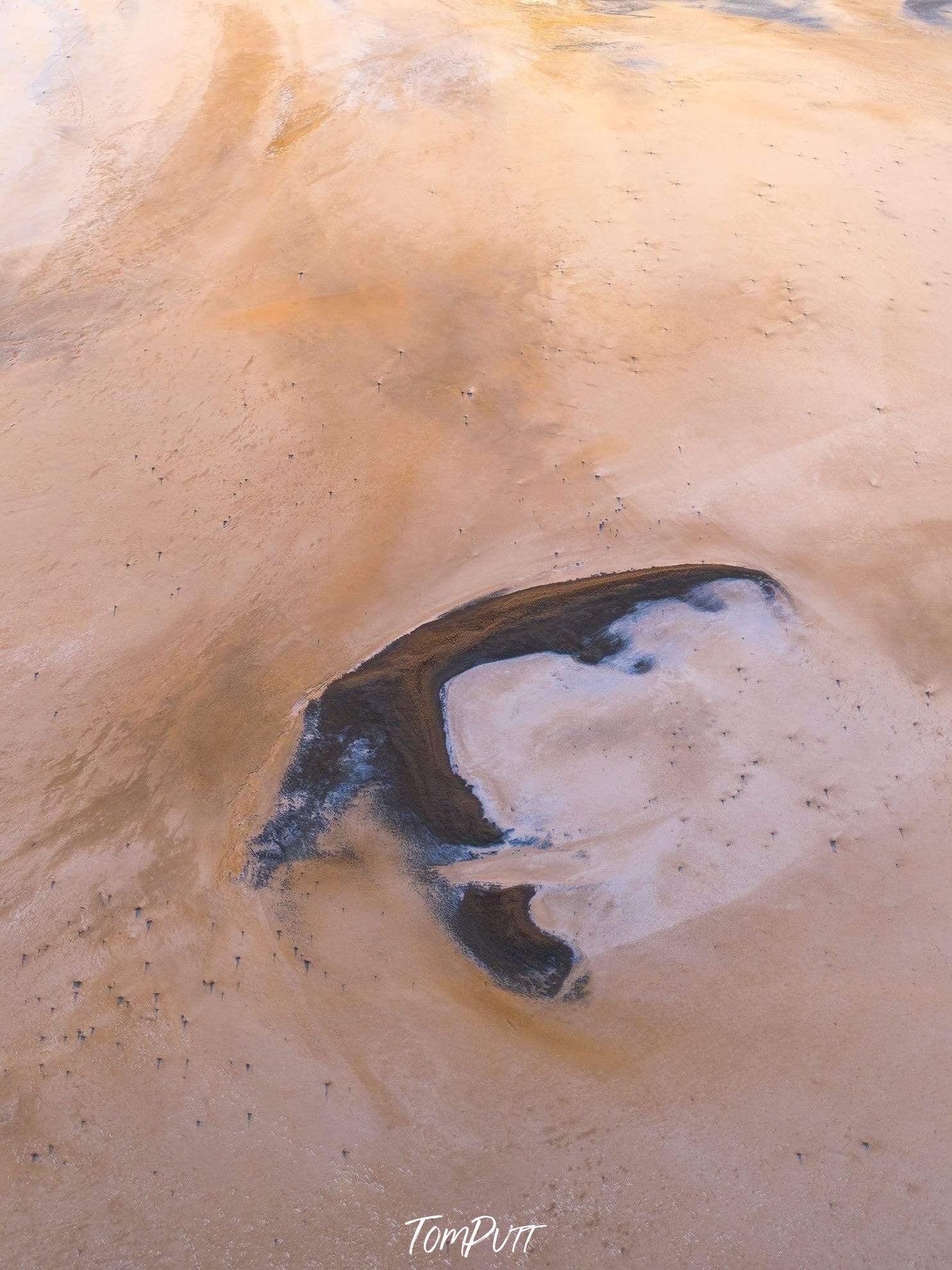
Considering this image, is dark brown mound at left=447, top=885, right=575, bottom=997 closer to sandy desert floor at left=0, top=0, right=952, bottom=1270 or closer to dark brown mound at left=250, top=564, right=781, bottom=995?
dark brown mound at left=250, top=564, right=781, bottom=995

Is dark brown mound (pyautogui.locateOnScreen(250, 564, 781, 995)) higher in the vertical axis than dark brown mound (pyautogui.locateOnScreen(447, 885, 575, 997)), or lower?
higher

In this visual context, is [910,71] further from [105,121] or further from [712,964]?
[712,964]

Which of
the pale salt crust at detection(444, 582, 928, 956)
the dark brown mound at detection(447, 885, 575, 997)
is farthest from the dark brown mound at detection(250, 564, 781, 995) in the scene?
the pale salt crust at detection(444, 582, 928, 956)

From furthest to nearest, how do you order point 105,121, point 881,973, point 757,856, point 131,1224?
point 105,121
point 757,856
point 881,973
point 131,1224

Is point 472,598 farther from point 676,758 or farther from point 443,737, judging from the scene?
A: point 676,758

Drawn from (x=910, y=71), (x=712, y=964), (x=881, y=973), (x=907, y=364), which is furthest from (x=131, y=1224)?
(x=910, y=71)

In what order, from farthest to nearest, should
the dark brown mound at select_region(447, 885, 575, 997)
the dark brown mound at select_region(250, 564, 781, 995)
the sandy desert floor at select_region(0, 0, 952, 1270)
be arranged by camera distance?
the dark brown mound at select_region(250, 564, 781, 995) < the dark brown mound at select_region(447, 885, 575, 997) < the sandy desert floor at select_region(0, 0, 952, 1270)

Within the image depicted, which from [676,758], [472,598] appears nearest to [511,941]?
[676,758]

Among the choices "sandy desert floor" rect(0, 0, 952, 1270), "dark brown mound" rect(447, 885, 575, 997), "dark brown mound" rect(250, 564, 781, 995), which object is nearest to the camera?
"sandy desert floor" rect(0, 0, 952, 1270)
